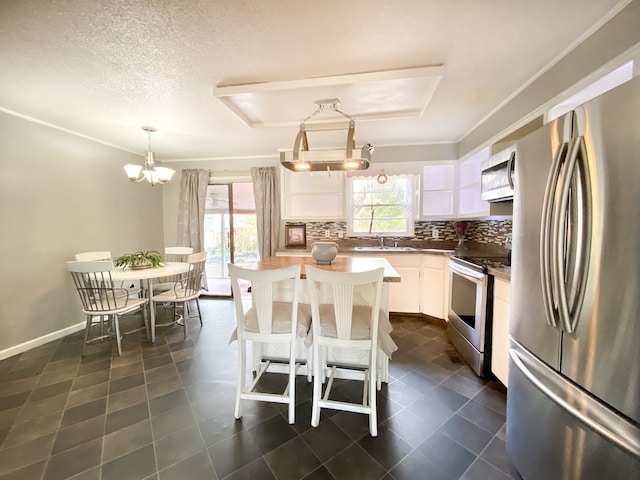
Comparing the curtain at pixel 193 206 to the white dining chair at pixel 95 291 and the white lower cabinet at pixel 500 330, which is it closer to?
the white dining chair at pixel 95 291

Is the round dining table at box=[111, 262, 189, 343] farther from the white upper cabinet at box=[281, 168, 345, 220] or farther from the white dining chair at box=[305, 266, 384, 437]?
the white dining chair at box=[305, 266, 384, 437]

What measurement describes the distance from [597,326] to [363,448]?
52.0 inches

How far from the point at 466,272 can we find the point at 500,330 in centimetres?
59

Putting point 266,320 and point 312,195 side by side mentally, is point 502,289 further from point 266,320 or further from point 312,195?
point 312,195

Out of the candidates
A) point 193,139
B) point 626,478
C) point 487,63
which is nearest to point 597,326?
point 626,478

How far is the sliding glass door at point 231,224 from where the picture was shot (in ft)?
15.0

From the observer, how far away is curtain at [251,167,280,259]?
4203 millimetres

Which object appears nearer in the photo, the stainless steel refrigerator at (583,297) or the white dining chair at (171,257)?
the stainless steel refrigerator at (583,297)

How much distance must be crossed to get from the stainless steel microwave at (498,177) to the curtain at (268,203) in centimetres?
293

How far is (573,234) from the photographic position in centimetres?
99

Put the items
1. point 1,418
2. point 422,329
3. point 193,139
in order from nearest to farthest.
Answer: point 1,418
point 422,329
point 193,139

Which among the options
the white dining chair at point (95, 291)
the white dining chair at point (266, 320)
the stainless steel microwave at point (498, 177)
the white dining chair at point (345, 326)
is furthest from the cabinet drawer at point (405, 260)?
the white dining chair at point (95, 291)

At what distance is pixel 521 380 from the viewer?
4.22 feet

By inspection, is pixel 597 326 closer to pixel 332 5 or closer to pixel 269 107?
pixel 332 5
